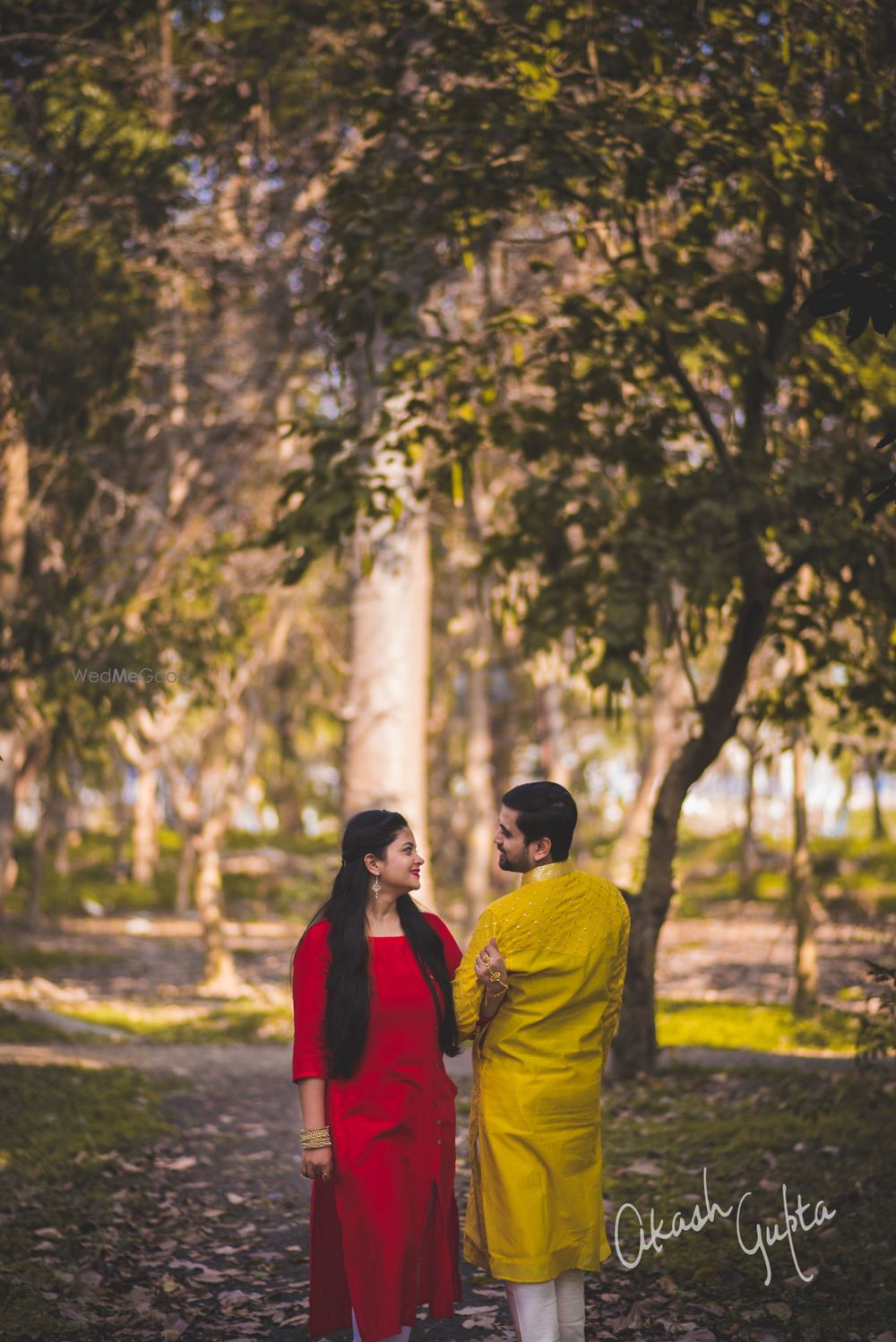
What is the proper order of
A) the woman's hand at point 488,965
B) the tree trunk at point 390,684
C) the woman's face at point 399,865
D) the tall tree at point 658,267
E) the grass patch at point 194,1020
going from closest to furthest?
1. the woman's hand at point 488,965
2. the woman's face at point 399,865
3. the tall tree at point 658,267
4. the tree trunk at point 390,684
5. the grass patch at point 194,1020

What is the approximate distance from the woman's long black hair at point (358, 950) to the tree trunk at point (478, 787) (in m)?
14.5

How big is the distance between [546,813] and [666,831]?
5572 mm

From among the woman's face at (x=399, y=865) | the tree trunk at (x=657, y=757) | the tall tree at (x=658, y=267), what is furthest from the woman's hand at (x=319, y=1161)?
the tree trunk at (x=657, y=757)

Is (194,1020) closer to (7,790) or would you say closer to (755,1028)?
(7,790)

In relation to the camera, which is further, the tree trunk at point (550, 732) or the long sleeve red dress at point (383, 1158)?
the tree trunk at point (550, 732)

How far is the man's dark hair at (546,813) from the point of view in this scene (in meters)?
4.32

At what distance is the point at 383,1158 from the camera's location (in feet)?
14.0

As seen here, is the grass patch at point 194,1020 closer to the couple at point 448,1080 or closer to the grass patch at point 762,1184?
the grass patch at point 762,1184

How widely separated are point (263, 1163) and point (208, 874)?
426 inches

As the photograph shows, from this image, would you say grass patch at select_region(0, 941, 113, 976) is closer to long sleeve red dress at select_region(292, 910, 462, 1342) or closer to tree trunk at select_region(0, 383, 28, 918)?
tree trunk at select_region(0, 383, 28, 918)

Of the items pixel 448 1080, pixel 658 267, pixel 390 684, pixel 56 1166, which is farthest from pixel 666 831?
pixel 448 1080

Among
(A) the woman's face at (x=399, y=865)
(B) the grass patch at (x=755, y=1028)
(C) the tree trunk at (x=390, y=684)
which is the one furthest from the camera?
(B) the grass patch at (x=755, y=1028)

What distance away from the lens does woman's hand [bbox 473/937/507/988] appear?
4172 mm

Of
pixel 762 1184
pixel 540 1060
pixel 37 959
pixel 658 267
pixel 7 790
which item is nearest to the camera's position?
pixel 540 1060
